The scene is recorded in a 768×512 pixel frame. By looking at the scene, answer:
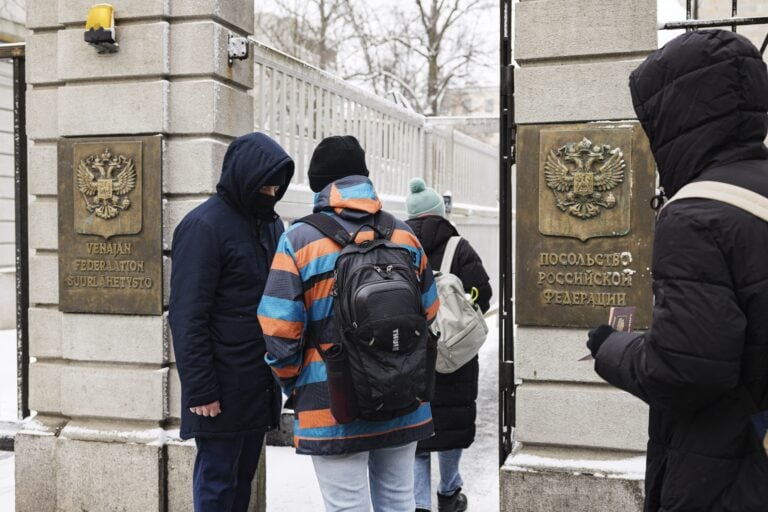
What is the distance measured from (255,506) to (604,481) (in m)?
1.93

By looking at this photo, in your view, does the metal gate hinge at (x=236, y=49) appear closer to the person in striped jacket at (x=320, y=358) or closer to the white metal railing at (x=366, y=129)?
the white metal railing at (x=366, y=129)

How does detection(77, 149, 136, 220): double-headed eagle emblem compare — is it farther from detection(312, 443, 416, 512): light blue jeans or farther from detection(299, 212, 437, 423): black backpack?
detection(312, 443, 416, 512): light blue jeans

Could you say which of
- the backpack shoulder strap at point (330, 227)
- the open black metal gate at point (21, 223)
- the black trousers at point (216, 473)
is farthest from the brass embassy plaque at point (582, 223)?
the open black metal gate at point (21, 223)

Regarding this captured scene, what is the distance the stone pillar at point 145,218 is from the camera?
187 inches

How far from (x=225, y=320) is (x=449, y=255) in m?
1.60

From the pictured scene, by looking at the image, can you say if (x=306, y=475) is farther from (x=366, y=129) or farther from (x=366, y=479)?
(x=366, y=129)

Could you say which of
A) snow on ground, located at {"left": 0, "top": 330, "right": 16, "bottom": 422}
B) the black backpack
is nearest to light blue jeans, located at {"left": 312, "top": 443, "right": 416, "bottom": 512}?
the black backpack

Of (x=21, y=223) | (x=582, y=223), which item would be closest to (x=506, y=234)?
(x=582, y=223)

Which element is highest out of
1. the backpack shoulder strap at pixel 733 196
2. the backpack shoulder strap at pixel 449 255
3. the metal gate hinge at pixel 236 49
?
the metal gate hinge at pixel 236 49

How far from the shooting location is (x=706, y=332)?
1883 mm

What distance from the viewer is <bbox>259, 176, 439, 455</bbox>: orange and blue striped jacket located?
3.01 meters

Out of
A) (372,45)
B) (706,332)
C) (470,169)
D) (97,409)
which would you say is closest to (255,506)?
(97,409)

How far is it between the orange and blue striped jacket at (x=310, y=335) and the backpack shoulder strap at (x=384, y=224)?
0.21ft

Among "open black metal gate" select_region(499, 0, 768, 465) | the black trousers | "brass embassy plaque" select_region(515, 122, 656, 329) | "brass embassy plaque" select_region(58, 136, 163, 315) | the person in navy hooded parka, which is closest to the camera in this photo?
the person in navy hooded parka
